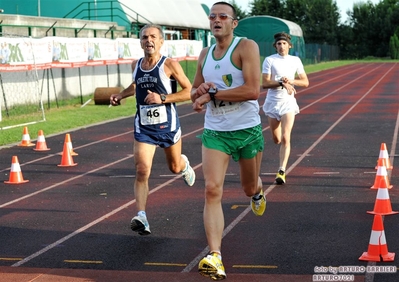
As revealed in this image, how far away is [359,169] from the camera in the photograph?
504 inches

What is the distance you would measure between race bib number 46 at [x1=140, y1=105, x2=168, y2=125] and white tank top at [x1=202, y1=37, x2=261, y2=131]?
166 cm

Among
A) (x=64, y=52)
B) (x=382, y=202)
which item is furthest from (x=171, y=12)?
(x=382, y=202)

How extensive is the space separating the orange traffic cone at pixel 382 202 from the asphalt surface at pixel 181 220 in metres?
0.20

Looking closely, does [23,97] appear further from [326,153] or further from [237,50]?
[237,50]

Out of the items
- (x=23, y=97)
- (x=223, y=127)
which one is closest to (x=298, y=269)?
(x=223, y=127)

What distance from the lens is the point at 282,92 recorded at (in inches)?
451

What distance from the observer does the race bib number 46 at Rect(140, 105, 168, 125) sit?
335 inches

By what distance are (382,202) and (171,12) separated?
45.4 m

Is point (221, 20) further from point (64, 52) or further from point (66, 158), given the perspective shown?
point (64, 52)

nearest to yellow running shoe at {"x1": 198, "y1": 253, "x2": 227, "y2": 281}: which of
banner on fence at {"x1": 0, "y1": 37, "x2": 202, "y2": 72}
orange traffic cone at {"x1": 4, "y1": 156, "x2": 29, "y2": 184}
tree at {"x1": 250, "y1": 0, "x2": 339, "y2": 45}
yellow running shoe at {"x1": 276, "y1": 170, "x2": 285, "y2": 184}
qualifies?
yellow running shoe at {"x1": 276, "y1": 170, "x2": 285, "y2": 184}

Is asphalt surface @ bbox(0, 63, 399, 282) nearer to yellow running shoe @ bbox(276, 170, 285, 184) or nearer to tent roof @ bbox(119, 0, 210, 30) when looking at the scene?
yellow running shoe @ bbox(276, 170, 285, 184)

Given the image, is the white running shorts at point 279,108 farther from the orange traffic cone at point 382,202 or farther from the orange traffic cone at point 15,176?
the orange traffic cone at point 15,176

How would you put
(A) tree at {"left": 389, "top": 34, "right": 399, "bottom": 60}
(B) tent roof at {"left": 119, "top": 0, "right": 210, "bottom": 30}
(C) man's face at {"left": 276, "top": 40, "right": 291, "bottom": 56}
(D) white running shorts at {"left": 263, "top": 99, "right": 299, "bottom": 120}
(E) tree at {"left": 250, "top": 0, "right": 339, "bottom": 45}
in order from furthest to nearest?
(E) tree at {"left": 250, "top": 0, "right": 339, "bottom": 45} → (A) tree at {"left": 389, "top": 34, "right": 399, "bottom": 60} → (B) tent roof at {"left": 119, "top": 0, "right": 210, "bottom": 30} → (D) white running shorts at {"left": 263, "top": 99, "right": 299, "bottom": 120} → (C) man's face at {"left": 276, "top": 40, "right": 291, "bottom": 56}

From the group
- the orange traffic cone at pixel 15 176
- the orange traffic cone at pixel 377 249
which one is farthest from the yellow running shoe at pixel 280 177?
the orange traffic cone at pixel 377 249
